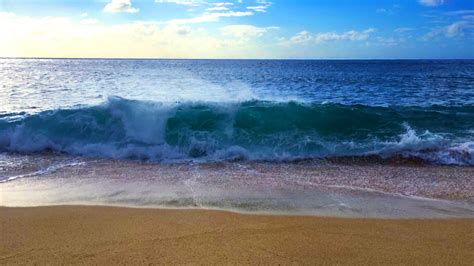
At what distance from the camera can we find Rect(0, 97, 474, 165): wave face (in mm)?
9438

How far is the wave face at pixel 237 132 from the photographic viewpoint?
944 centimetres

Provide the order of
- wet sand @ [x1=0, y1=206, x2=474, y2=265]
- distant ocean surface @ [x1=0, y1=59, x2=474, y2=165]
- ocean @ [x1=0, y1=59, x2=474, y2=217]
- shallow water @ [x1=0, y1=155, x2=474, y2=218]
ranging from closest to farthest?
1. wet sand @ [x1=0, y1=206, x2=474, y2=265]
2. shallow water @ [x1=0, y1=155, x2=474, y2=218]
3. ocean @ [x1=0, y1=59, x2=474, y2=217]
4. distant ocean surface @ [x1=0, y1=59, x2=474, y2=165]

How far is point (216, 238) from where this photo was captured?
13.3ft

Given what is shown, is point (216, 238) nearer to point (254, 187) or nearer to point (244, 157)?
point (254, 187)

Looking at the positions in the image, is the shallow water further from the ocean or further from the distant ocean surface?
the distant ocean surface

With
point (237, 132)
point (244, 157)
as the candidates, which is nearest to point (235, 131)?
point (237, 132)

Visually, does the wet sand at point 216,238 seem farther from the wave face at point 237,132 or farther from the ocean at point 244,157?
the wave face at point 237,132

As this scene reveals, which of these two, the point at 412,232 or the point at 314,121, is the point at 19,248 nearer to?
the point at 412,232

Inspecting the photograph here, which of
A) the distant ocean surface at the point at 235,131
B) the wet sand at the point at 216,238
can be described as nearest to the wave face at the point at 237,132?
the distant ocean surface at the point at 235,131

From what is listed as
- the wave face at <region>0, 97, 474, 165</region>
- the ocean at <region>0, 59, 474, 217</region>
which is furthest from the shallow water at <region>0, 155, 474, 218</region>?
the wave face at <region>0, 97, 474, 165</region>

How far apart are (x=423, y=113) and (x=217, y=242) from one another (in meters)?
11.7

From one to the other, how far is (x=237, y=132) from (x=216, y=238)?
6.92m

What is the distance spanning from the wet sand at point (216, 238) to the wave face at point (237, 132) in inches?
174

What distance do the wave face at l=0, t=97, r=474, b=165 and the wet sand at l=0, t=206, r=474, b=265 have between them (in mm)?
4429
